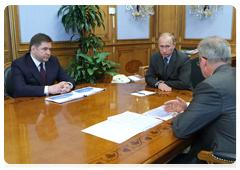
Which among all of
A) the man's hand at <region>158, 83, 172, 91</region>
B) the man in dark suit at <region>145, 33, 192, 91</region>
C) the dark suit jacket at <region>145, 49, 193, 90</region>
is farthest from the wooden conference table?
the man in dark suit at <region>145, 33, 192, 91</region>

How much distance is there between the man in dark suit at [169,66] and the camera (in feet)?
9.89

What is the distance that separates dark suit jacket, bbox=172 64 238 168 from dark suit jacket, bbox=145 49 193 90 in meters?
1.41

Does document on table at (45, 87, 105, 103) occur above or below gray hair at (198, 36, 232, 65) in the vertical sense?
below

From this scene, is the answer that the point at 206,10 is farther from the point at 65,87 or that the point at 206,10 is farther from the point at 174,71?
the point at 65,87

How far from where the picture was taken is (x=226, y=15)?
5.90 metres

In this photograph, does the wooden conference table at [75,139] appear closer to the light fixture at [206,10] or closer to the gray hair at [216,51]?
the gray hair at [216,51]

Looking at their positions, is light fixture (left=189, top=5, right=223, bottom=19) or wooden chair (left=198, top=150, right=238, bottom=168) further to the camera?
light fixture (left=189, top=5, right=223, bottom=19)

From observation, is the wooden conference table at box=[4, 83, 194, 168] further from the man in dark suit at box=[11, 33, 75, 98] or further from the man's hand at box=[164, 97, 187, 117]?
the man in dark suit at box=[11, 33, 75, 98]

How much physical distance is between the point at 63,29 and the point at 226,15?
159 inches

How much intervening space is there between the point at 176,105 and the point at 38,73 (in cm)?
175

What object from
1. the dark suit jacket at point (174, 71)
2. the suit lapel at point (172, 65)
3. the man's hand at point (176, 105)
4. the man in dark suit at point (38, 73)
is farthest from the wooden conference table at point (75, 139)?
the suit lapel at point (172, 65)

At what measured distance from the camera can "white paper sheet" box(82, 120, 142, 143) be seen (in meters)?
1.46
